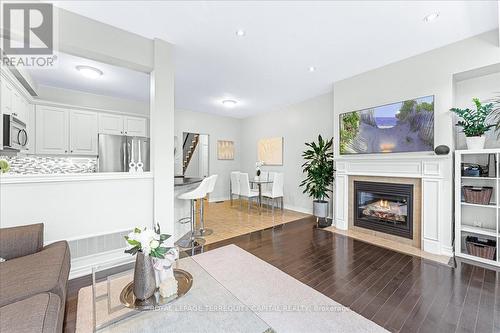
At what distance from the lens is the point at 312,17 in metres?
2.27

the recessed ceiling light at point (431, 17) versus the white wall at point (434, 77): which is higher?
the recessed ceiling light at point (431, 17)

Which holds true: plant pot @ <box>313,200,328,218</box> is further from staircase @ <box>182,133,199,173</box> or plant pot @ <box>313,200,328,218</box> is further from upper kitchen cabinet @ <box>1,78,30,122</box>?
upper kitchen cabinet @ <box>1,78,30,122</box>

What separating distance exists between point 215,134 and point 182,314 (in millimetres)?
5837

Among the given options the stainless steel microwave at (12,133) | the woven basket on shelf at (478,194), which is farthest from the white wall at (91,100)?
the woven basket on shelf at (478,194)

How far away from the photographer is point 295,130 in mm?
5516

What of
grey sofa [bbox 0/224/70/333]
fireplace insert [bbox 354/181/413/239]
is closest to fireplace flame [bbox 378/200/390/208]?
fireplace insert [bbox 354/181/413/239]

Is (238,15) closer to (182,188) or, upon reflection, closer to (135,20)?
(135,20)

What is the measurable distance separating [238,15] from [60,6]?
1.76 m

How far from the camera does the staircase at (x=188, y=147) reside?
Result: 6211mm

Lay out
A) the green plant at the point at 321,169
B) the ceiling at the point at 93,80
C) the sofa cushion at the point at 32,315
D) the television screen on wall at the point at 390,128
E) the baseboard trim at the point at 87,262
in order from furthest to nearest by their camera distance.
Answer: the green plant at the point at 321,169, the ceiling at the point at 93,80, the television screen on wall at the point at 390,128, the baseboard trim at the point at 87,262, the sofa cushion at the point at 32,315

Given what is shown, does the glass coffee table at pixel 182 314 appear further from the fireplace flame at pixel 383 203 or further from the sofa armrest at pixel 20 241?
the fireplace flame at pixel 383 203

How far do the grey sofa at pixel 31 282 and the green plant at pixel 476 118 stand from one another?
14.0 ft

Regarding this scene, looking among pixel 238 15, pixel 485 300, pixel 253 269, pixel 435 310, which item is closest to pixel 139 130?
pixel 238 15

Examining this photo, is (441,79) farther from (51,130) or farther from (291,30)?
(51,130)
